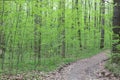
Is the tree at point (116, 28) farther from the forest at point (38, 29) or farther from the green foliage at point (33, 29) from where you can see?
the green foliage at point (33, 29)

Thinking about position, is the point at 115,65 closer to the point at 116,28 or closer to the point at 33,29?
the point at 116,28

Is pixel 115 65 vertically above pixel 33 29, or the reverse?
pixel 33 29

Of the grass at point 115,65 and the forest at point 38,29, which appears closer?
the grass at point 115,65

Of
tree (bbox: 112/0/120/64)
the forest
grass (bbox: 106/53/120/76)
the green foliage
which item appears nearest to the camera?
grass (bbox: 106/53/120/76)

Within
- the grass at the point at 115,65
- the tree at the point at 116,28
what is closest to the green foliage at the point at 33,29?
the tree at the point at 116,28

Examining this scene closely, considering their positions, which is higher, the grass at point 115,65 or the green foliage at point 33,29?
the green foliage at point 33,29

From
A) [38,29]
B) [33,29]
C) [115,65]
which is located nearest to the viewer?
[115,65]

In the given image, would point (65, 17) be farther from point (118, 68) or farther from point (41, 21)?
point (118, 68)

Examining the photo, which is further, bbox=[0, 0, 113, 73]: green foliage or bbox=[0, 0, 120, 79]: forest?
bbox=[0, 0, 113, 73]: green foliage

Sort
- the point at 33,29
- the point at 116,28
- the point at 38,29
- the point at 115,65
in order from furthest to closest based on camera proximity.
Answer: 1. the point at 33,29
2. the point at 38,29
3. the point at 116,28
4. the point at 115,65

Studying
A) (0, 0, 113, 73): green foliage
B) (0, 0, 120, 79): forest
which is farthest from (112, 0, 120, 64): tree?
(0, 0, 113, 73): green foliage

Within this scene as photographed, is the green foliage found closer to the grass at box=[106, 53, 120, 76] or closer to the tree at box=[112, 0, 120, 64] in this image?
the tree at box=[112, 0, 120, 64]

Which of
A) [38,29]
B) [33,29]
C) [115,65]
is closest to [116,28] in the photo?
[115,65]

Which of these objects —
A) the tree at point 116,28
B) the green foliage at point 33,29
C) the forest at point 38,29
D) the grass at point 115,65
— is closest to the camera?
the grass at point 115,65
